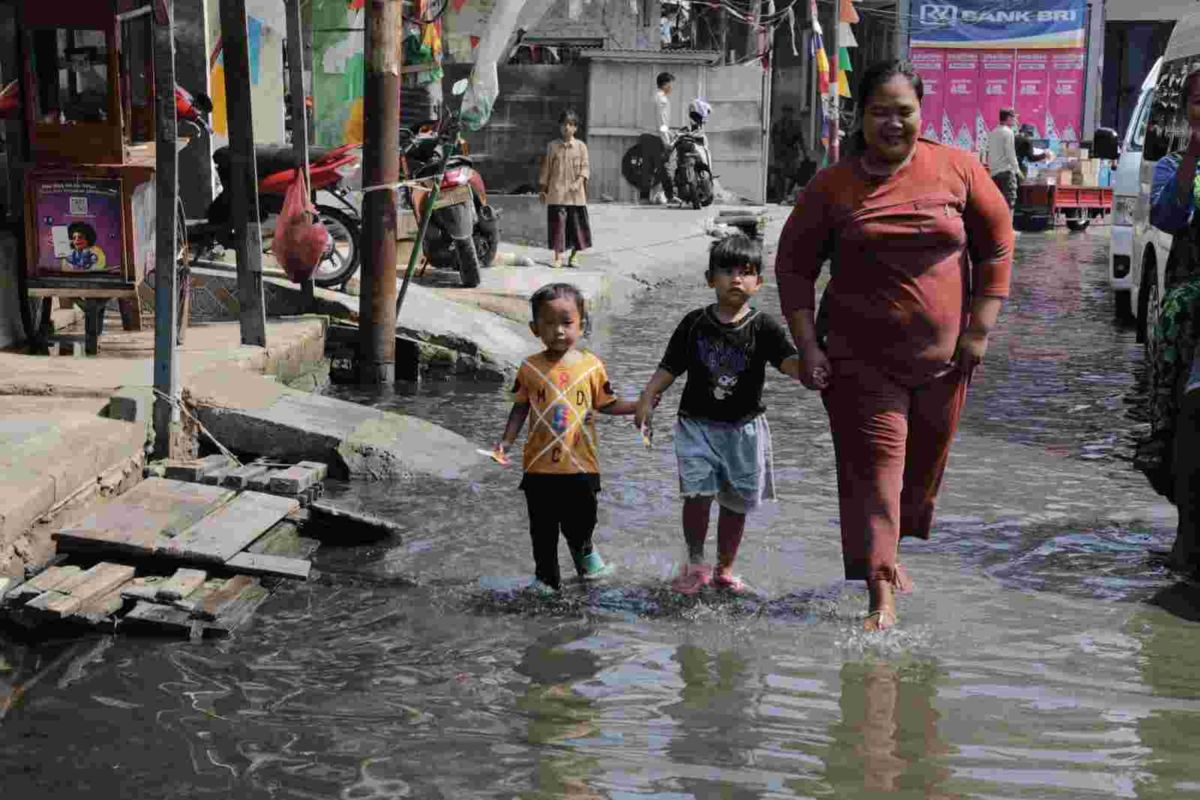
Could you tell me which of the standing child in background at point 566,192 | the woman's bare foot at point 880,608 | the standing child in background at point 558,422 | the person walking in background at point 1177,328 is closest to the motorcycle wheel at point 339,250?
the standing child in background at point 566,192

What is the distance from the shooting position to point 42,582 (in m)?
5.40

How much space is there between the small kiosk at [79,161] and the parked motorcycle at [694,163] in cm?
1519

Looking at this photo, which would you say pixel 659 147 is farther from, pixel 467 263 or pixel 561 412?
pixel 561 412

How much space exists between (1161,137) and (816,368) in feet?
18.9

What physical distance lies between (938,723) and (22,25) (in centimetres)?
615

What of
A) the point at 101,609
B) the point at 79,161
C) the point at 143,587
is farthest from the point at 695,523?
the point at 79,161

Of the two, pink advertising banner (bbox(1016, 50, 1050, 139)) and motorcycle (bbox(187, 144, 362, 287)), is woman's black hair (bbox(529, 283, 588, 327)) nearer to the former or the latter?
motorcycle (bbox(187, 144, 362, 287))

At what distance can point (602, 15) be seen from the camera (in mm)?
27562

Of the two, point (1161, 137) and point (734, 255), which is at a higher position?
point (1161, 137)

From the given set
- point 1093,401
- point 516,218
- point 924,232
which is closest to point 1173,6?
point 516,218

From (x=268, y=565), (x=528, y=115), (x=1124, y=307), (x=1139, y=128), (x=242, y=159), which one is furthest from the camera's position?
(x=528, y=115)

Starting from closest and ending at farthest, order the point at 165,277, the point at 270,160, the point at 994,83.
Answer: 1. the point at 165,277
2. the point at 270,160
3. the point at 994,83

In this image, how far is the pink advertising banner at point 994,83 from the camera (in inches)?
1121

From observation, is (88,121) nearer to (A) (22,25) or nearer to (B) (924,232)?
(A) (22,25)
